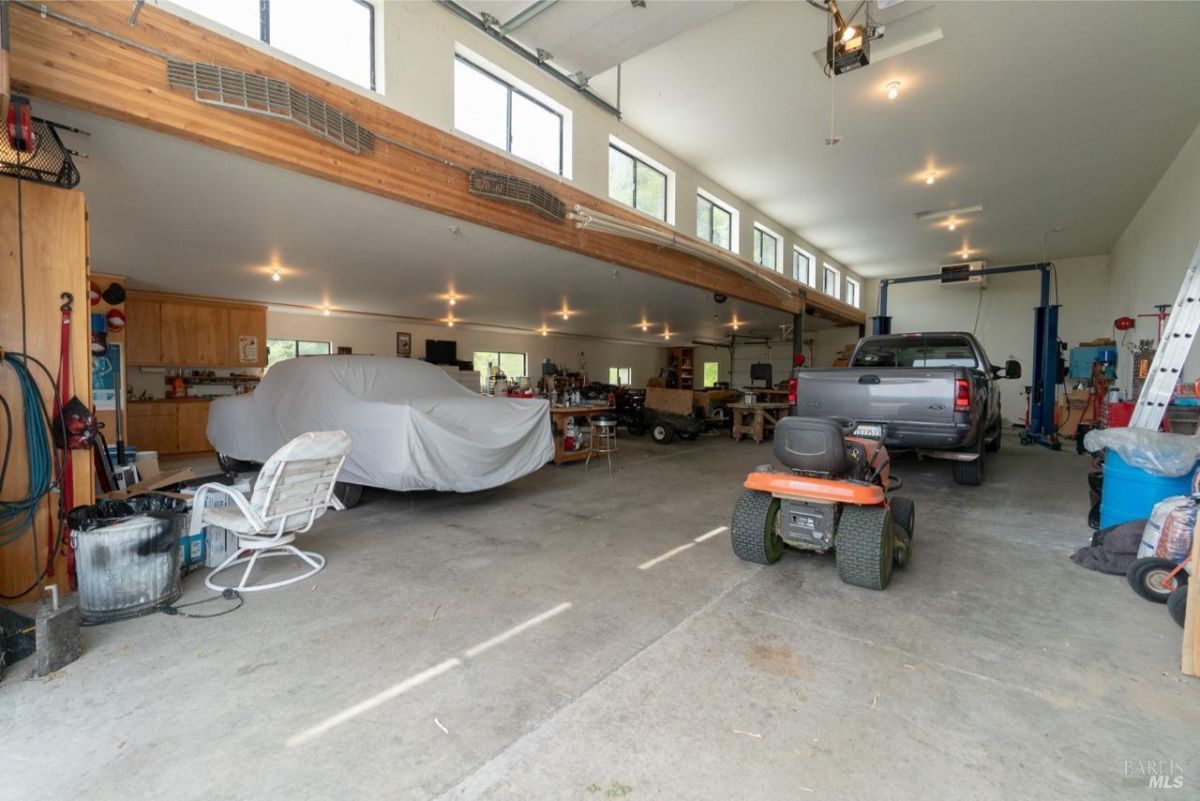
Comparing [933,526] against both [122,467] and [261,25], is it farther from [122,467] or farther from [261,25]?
[122,467]

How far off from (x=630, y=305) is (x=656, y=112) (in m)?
4.50

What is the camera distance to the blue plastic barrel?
10.4 feet

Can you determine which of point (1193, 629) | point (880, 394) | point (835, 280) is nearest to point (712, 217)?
point (880, 394)

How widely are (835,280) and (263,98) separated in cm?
1442

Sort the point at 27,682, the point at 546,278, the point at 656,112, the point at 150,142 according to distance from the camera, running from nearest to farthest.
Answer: the point at 27,682 → the point at 150,142 → the point at 656,112 → the point at 546,278

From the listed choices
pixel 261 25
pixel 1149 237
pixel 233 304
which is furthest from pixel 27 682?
pixel 1149 237

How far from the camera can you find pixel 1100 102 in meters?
5.67

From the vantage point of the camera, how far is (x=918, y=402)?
4773 millimetres

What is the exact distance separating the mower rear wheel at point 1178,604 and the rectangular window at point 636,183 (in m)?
5.91

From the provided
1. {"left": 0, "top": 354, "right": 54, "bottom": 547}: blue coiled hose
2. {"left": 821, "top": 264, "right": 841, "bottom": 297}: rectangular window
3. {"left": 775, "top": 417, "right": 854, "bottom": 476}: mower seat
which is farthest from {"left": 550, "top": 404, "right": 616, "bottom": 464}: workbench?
{"left": 821, "top": 264, "right": 841, "bottom": 297}: rectangular window

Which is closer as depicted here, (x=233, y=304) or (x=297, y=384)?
(x=297, y=384)

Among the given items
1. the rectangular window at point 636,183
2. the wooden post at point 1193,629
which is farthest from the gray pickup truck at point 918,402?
the rectangular window at point 636,183

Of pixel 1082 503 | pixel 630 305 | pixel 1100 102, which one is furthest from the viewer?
pixel 630 305

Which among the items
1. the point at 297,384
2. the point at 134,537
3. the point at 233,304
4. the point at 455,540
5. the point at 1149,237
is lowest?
the point at 455,540
